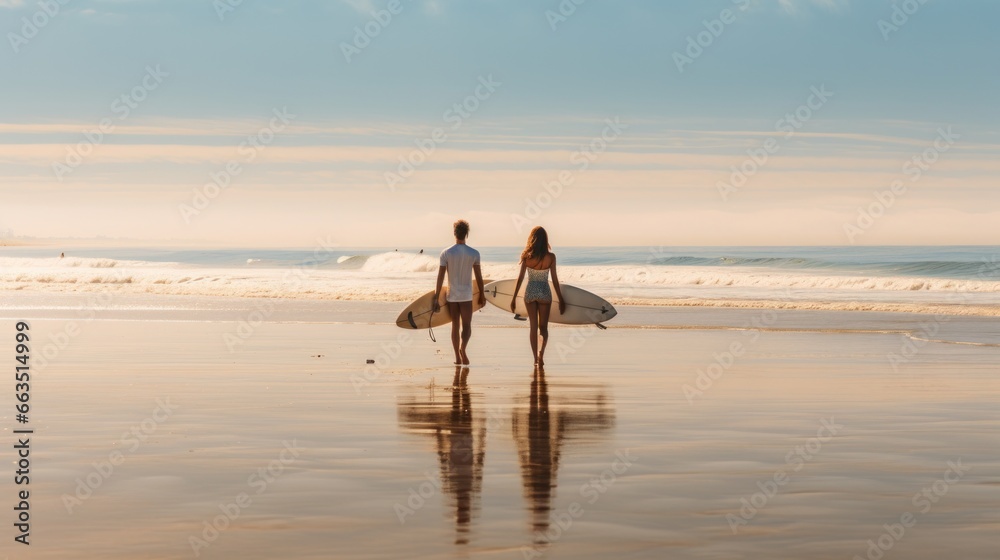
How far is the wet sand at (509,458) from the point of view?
18.6 feet

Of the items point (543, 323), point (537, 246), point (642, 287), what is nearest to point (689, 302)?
point (642, 287)

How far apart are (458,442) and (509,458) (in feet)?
2.76

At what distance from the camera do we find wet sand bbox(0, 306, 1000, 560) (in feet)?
18.6

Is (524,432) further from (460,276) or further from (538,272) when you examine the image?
(538,272)

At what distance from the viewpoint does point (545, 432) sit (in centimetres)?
920

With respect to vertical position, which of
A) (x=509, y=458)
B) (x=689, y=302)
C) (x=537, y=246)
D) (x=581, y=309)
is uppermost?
(x=689, y=302)

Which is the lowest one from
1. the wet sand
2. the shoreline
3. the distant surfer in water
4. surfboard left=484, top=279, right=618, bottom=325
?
the wet sand

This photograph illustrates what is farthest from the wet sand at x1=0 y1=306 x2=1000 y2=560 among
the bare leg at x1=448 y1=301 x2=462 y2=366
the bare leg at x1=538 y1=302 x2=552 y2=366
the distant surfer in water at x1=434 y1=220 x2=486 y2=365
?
the distant surfer in water at x1=434 y1=220 x2=486 y2=365

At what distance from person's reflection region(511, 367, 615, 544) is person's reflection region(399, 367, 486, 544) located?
32 cm

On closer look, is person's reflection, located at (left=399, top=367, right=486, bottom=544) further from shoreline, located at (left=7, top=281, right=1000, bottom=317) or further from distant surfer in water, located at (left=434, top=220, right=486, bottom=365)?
shoreline, located at (left=7, top=281, right=1000, bottom=317)

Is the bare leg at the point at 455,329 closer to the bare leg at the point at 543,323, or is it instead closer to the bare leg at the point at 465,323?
the bare leg at the point at 465,323

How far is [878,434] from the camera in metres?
9.12

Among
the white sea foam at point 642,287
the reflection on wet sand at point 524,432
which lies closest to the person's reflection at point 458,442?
the reflection on wet sand at point 524,432

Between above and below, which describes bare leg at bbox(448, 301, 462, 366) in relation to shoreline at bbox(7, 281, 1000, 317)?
below
